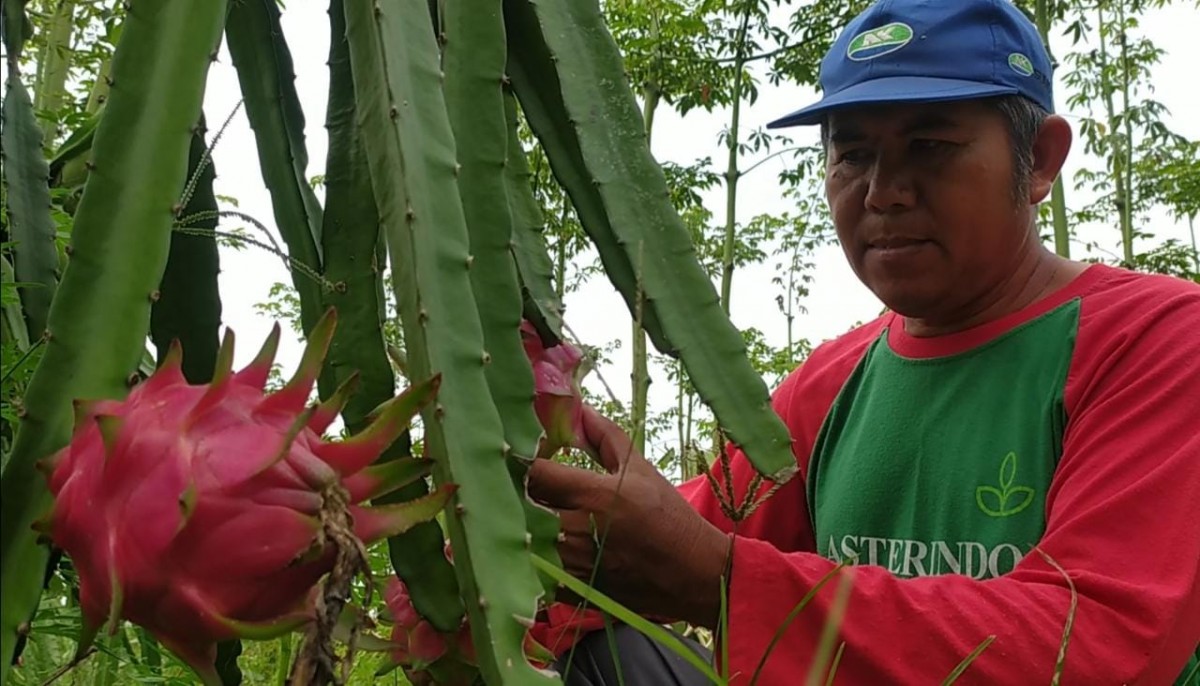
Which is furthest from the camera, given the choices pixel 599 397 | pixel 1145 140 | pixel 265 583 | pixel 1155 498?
pixel 1145 140

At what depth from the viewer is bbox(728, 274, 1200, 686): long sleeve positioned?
3.00ft

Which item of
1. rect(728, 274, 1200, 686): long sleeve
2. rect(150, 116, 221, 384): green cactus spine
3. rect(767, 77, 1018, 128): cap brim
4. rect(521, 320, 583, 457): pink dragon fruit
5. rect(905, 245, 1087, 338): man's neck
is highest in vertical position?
rect(767, 77, 1018, 128): cap brim

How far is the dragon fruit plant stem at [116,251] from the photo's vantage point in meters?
0.56

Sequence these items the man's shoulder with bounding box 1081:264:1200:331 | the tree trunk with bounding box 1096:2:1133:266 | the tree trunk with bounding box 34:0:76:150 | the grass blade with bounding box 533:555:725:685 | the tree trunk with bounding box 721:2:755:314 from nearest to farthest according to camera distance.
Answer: the grass blade with bounding box 533:555:725:685, the man's shoulder with bounding box 1081:264:1200:331, the tree trunk with bounding box 34:0:76:150, the tree trunk with bounding box 721:2:755:314, the tree trunk with bounding box 1096:2:1133:266

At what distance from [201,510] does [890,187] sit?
0.99 meters

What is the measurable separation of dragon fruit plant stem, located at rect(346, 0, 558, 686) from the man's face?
2.17 feet

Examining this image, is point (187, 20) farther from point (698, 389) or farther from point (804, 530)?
point (804, 530)

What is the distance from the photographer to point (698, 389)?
0.85 metres

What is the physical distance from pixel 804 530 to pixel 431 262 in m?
0.95

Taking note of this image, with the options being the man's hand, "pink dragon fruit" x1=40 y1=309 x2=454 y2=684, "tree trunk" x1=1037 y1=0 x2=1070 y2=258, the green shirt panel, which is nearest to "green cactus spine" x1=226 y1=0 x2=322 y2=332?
the man's hand

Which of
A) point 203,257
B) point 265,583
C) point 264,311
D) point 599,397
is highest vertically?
point 264,311

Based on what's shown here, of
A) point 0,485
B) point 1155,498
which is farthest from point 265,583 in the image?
point 1155,498

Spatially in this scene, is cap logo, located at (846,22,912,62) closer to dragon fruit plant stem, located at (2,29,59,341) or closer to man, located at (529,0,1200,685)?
man, located at (529,0,1200,685)

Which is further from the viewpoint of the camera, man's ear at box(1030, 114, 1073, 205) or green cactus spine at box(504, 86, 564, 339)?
man's ear at box(1030, 114, 1073, 205)
